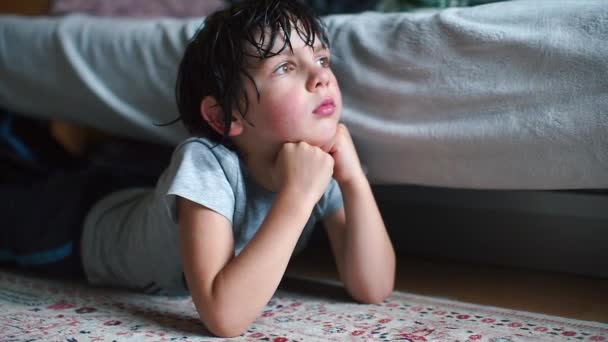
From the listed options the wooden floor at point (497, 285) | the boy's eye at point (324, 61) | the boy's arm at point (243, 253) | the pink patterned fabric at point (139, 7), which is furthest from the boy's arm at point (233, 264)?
the pink patterned fabric at point (139, 7)

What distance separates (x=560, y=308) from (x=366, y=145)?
0.39 meters

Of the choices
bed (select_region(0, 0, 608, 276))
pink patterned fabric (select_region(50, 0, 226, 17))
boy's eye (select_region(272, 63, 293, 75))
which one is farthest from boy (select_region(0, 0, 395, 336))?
pink patterned fabric (select_region(50, 0, 226, 17))

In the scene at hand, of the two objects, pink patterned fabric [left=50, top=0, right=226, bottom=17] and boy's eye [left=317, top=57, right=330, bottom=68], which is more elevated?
Result: pink patterned fabric [left=50, top=0, right=226, bottom=17]

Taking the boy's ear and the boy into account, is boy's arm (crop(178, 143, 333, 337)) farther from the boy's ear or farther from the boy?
the boy's ear

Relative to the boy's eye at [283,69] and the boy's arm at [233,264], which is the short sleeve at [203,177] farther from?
the boy's eye at [283,69]

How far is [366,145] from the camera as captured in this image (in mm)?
1060

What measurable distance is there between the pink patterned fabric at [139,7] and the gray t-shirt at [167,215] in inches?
28.9

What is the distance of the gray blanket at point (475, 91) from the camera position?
2.88ft

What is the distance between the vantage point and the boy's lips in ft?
2.89

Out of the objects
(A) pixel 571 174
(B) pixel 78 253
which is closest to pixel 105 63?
(B) pixel 78 253

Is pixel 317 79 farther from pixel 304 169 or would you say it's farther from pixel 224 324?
pixel 224 324

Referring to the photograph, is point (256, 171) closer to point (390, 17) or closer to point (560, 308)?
point (390, 17)

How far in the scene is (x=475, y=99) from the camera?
0.95 m

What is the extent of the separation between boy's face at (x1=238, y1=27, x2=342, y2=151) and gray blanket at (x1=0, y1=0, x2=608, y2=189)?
6.3 inches
